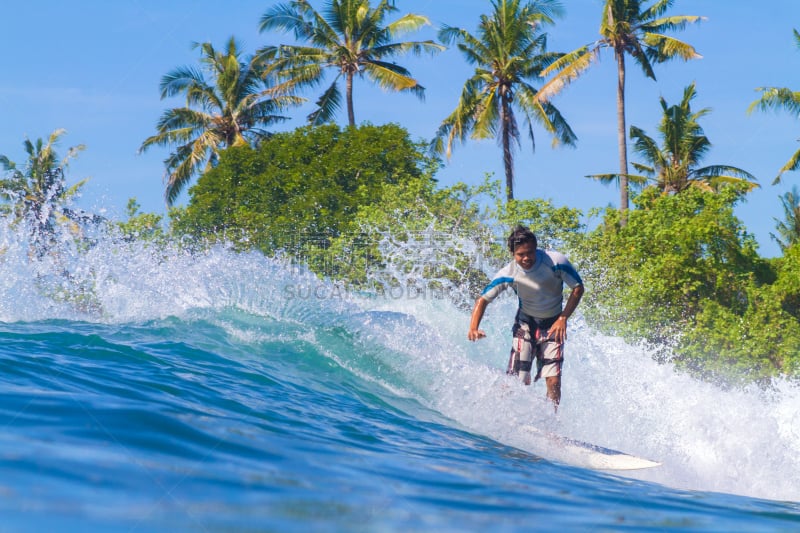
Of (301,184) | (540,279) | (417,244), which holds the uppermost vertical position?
(301,184)

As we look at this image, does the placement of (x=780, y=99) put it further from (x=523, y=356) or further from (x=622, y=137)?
(x=523, y=356)

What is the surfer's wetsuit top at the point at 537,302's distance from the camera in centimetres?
628

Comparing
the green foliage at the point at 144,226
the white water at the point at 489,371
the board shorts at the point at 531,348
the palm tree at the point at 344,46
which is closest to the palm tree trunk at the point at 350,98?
the palm tree at the point at 344,46

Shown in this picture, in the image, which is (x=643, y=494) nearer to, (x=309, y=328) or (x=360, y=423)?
(x=360, y=423)

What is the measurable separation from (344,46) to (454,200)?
9.54 m

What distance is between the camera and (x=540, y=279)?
629 cm

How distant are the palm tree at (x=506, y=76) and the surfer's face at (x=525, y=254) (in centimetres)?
2204

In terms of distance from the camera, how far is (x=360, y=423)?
555cm

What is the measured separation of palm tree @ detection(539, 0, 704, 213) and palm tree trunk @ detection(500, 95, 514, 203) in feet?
7.54

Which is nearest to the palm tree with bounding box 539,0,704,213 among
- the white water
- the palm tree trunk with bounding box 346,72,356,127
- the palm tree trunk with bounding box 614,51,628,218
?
the palm tree trunk with bounding box 614,51,628,218

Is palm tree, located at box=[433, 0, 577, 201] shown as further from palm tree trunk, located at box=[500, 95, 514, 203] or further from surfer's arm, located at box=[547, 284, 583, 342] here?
surfer's arm, located at box=[547, 284, 583, 342]

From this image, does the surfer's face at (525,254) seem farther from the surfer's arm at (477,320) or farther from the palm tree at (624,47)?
the palm tree at (624,47)

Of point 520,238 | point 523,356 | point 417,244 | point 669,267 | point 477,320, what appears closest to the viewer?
point 520,238

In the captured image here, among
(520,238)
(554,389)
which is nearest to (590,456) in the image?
(554,389)
